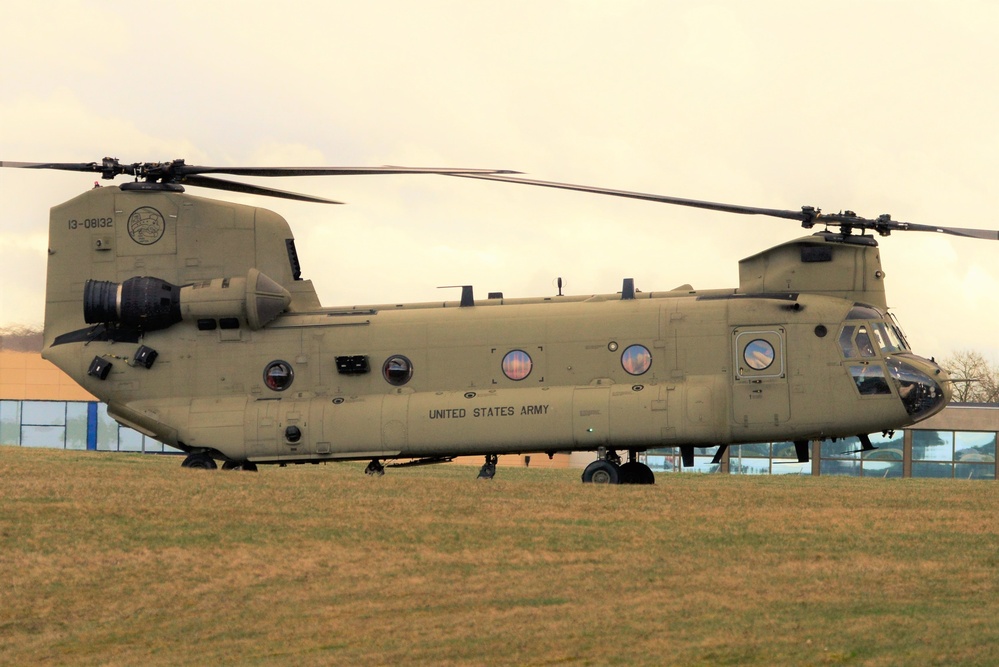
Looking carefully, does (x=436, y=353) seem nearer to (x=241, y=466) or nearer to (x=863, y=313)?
(x=241, y=466)

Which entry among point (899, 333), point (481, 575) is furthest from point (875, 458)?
point (481, 575)

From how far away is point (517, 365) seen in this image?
27281 mm

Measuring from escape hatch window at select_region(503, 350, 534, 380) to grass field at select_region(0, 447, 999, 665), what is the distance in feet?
8.83

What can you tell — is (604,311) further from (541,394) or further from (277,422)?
(277,422)

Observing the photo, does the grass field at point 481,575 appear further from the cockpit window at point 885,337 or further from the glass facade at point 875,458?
the glass facade at point 875,458

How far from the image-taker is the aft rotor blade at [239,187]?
30.3 m

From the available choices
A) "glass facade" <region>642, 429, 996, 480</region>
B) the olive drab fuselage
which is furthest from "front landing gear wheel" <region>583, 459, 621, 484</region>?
"glass facade" <region>642, 429, 996, 480</region>

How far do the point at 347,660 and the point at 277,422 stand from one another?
1387 centimetres

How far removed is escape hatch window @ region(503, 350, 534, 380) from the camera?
27.2 metres

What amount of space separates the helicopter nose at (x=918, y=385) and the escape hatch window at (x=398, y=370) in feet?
31.5


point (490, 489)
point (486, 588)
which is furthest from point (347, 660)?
point (490, 489)

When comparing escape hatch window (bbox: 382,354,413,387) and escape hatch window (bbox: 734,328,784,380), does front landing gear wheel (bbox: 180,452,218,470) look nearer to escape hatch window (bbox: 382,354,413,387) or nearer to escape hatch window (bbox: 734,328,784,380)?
escape hatch window (bbox: 382,354,413,387)

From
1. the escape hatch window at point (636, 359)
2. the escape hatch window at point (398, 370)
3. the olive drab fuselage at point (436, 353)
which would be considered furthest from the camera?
the escape hatch window at point (398, 370)

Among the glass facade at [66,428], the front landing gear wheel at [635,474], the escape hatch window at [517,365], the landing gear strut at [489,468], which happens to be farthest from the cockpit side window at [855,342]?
the glass facade at [66,428]
